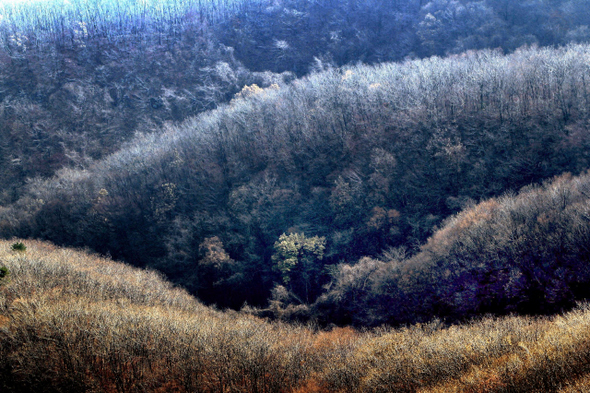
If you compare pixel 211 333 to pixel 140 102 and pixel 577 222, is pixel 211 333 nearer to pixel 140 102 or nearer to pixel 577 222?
pixel 577 222

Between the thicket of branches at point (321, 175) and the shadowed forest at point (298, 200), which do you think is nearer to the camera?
the shadowed forest at point (298, 200)

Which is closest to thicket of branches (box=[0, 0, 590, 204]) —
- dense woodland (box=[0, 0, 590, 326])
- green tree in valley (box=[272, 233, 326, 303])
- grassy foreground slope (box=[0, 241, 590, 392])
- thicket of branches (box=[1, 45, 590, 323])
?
dense woodland (box=[0, 0, 590, 326])

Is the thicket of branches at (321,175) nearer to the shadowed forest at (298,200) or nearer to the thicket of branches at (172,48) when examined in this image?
the shadowed forest at (298,200)

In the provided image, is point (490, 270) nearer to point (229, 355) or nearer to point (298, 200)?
point (229, 355)

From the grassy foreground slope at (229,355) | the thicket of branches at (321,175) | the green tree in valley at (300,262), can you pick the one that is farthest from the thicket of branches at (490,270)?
the green tree in valley at (300,262)

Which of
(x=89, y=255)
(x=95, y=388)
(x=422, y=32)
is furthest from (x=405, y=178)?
(x=422, y=32)

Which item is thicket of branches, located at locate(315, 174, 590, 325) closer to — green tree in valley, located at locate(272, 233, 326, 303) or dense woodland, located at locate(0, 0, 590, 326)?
dense woodland, located at locate(0, 0, 590, 326)
